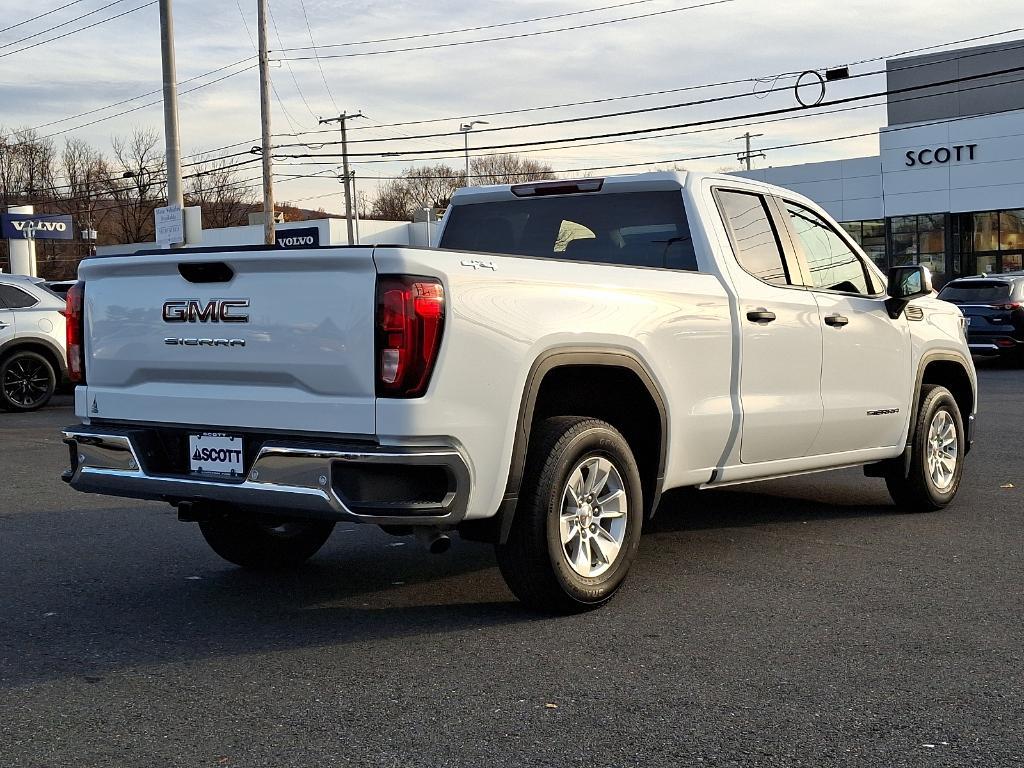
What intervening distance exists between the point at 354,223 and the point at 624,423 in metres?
58.4

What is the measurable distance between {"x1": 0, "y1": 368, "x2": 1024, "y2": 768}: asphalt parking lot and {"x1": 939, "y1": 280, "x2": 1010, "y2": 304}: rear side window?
51.6 ft

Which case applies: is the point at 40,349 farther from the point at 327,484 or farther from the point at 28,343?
the point at 327,484

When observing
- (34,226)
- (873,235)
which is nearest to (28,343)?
(34,226)

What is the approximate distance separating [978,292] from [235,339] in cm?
1999

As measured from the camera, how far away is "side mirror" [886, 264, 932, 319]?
754 centimetres

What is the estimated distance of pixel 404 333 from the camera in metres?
4.59

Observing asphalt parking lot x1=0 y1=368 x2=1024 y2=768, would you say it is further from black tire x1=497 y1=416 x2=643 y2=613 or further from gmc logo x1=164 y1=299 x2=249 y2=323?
gmc logo x1=164 y1=299 x2=249 y2=323

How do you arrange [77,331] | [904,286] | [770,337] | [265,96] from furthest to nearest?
[265,96] < [904,286] < [770,337] < [77,331]

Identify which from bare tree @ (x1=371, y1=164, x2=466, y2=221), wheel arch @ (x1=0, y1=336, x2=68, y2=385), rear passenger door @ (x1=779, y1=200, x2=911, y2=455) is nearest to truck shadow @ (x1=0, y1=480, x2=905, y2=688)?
rear passenger door @ (x1=779, y1=200, x2=911, y2=455)

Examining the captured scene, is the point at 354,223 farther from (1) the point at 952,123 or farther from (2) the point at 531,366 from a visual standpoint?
(2) the point at 531,366

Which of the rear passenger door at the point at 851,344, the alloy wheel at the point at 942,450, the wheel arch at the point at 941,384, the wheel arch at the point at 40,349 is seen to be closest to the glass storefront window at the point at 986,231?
the wheel arch at the point at 40,349

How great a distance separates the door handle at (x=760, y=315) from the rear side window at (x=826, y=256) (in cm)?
74

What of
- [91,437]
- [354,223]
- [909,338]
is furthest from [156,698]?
[354,223]

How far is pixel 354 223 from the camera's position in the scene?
63.1 m
